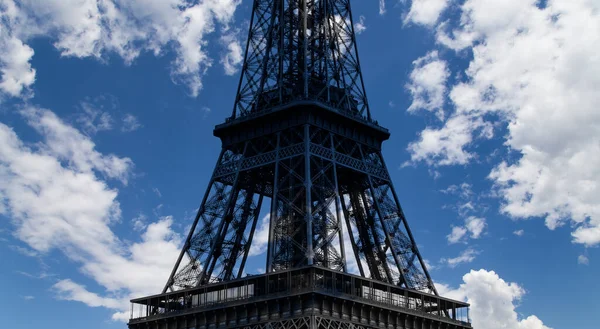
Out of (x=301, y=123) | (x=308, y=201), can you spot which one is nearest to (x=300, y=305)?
(x=308, y=201)

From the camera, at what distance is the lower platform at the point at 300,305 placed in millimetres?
67375

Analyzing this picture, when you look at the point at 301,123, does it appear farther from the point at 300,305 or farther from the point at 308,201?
the point at 300,305

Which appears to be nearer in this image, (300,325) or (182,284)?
(300,325)

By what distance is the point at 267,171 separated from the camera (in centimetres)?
8325

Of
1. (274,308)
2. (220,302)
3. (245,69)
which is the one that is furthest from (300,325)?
(245,69)

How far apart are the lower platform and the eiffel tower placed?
0.33ft

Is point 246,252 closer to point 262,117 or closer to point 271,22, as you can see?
point 262,117

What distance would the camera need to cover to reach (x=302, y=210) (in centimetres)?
7638

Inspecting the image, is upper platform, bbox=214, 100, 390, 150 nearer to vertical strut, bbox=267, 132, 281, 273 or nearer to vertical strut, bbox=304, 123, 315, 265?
vertical strut, bbox=304, 123, 315, 265

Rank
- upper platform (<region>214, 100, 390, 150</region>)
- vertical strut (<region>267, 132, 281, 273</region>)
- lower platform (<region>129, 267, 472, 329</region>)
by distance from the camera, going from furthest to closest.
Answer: upper platform (<region>214, 100, 390, 150</region>) → vertical strut (<region>267, 132, 281, 273</region>) → lower platform (<region>129, 267, 472, 329</region>)

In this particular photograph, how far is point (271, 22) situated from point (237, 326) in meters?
30.9

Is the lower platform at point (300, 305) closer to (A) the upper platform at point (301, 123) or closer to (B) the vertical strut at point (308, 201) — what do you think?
(B) the vertical strut at point (308, 201)

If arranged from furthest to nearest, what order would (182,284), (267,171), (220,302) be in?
(267,171) → (182,284) → (220,302)

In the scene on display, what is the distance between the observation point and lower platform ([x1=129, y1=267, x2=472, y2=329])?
67375 mm
